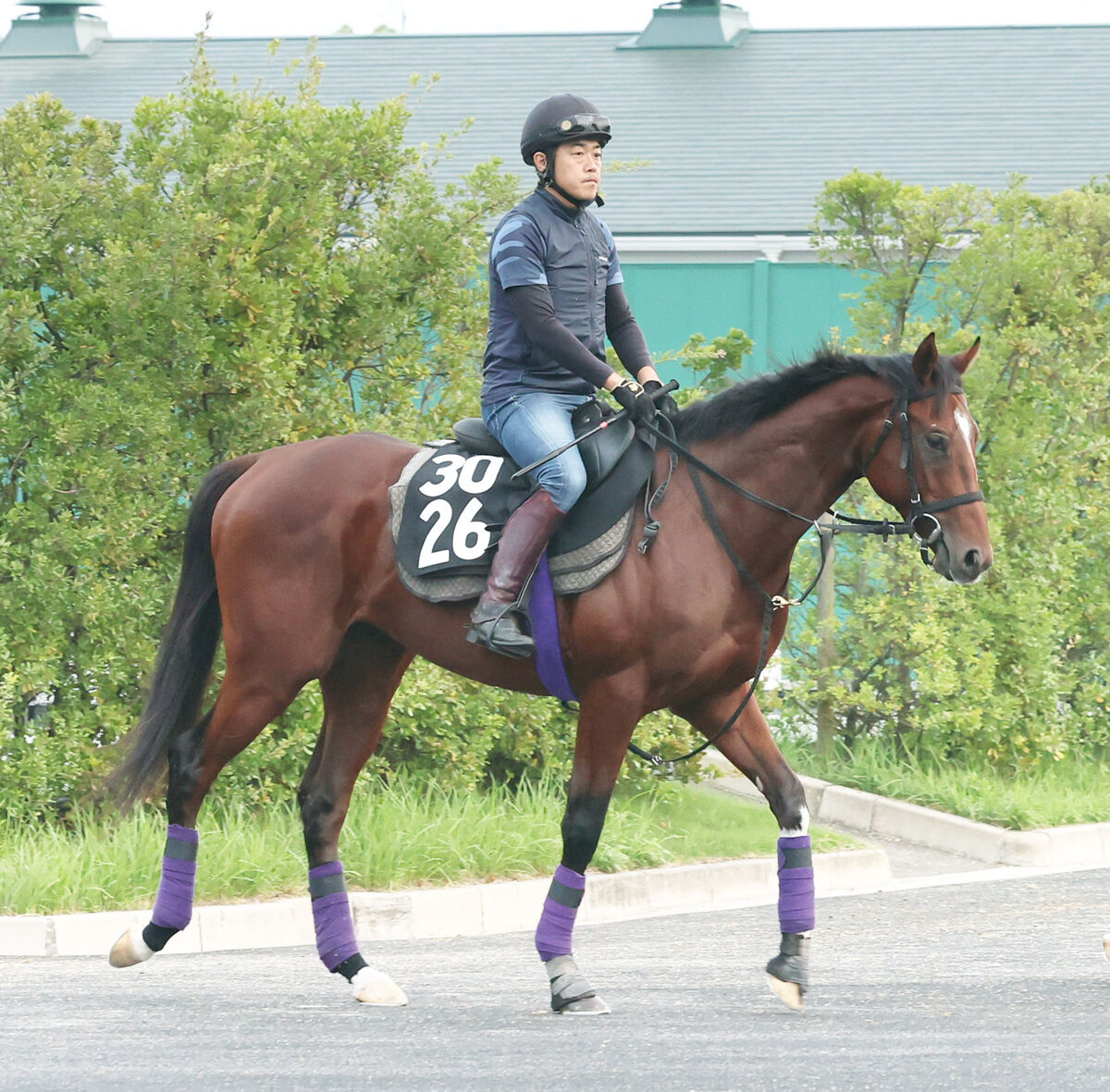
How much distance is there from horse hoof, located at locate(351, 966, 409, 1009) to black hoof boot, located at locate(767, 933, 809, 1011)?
4.02ft

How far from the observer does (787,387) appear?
6.09 metres

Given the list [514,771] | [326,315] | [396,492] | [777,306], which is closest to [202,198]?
[326,315]

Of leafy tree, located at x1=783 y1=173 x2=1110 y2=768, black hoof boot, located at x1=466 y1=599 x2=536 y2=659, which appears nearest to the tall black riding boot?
black hoof boot, located at x1=466 y1=599 x2=536 y2=659

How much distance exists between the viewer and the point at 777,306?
17.1m

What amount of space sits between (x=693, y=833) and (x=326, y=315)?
3.03m

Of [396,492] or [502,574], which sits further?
[396,492]

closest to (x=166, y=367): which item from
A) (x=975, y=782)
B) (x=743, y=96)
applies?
(x=975, y=782)

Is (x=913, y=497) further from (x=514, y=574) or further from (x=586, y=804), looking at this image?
(x=586, y=804)

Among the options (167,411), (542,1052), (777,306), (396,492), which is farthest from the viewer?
(777,306)

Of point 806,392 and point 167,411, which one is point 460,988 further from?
point 167,411

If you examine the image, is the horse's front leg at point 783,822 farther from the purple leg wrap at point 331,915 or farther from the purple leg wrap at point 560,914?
the purple leg wrap at point 331,915

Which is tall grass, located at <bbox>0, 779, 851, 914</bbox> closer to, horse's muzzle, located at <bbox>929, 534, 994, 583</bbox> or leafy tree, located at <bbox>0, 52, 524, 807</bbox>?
leafy tree, located at <bbox>0, 52, 524, 807</bbox>

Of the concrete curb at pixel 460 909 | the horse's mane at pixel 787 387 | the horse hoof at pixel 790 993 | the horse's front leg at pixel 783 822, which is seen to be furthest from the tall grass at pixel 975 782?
the horse's mane at pixel 787 387

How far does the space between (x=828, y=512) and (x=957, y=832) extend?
3.46 metres
